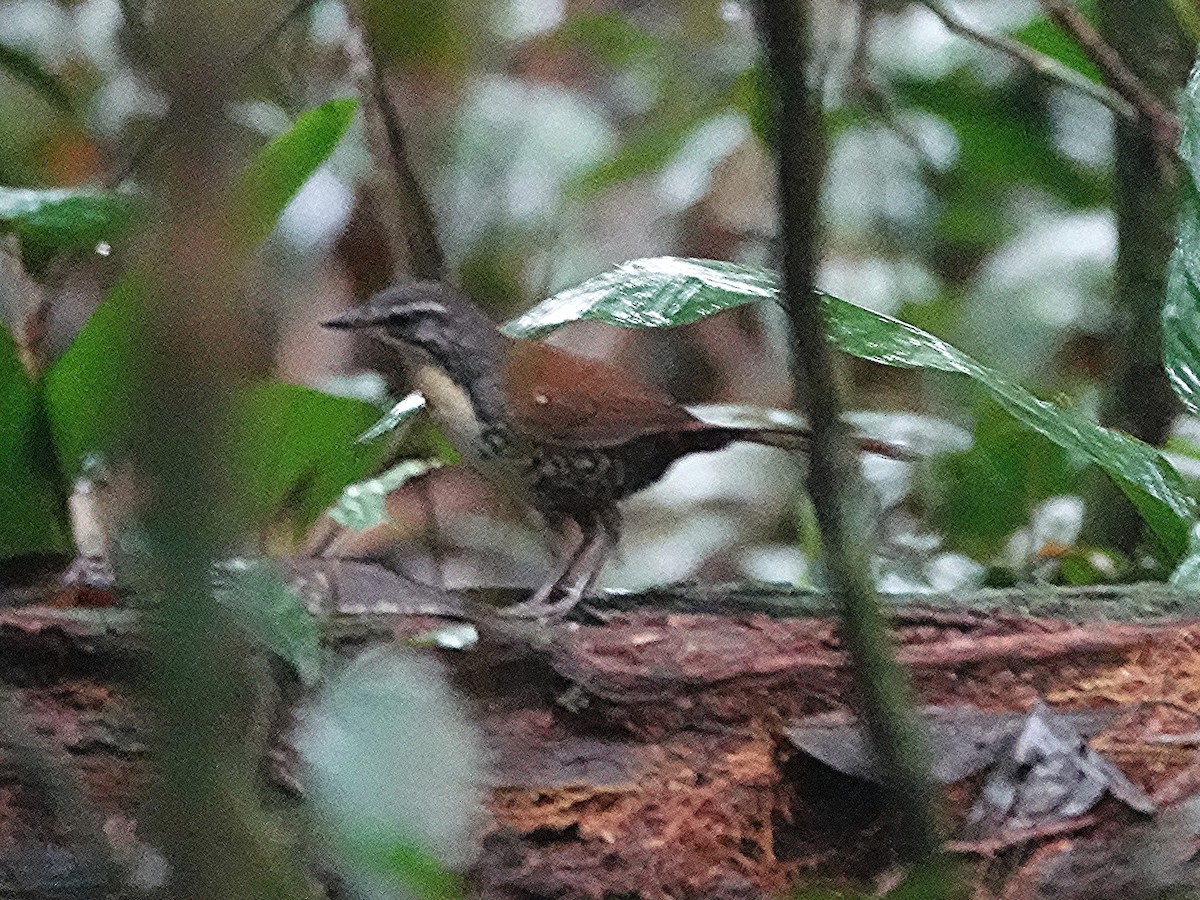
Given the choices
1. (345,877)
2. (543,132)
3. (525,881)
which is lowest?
(525,881)

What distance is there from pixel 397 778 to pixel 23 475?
3.99ft

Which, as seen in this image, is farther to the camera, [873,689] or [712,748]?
[712,748]

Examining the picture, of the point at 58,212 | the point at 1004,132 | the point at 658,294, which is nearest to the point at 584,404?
the point at 658,294

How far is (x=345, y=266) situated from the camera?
4.20m

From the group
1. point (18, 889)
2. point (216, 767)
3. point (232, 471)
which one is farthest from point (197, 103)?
point (18, 889)

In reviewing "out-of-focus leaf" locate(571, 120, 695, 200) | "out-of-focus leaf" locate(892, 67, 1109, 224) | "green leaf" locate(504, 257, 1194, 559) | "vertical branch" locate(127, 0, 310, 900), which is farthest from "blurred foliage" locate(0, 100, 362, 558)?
"out-of-focus leaf" locate(892, 67, 1109, 224)

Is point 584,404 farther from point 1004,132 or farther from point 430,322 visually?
point 1004,132

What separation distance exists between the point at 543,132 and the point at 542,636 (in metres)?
2.42

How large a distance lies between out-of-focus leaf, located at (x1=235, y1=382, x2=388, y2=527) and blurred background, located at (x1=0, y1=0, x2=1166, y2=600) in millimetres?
889

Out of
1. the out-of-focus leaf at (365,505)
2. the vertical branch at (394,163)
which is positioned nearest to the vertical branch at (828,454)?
the out-of-focus leaf at (365,505)

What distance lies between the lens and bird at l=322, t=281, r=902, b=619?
2.43 metres

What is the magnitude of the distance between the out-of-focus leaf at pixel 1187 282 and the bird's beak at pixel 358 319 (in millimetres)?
1269

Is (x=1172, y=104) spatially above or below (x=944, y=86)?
below

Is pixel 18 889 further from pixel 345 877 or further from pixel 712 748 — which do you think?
pixel 712 748
